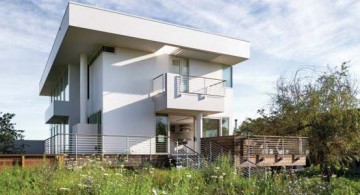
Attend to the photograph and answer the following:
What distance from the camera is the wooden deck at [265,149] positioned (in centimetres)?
1592

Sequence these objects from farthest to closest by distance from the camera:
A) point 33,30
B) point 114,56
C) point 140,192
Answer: point 114,56 → point 33,30 → point 140,192

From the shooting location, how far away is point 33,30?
615 inches

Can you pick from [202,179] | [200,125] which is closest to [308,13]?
[202,179]

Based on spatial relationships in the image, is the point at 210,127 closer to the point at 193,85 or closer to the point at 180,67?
the point at 193,85

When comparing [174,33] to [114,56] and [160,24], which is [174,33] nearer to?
[160,24]

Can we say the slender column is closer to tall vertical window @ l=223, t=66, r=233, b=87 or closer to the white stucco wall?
the white stucco wall

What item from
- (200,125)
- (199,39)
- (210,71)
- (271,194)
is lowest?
(271,194)

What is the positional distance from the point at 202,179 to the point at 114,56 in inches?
439

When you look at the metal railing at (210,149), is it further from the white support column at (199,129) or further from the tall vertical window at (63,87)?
the tall vertical window at (63,87)

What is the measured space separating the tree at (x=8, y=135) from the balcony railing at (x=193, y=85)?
11395 mm

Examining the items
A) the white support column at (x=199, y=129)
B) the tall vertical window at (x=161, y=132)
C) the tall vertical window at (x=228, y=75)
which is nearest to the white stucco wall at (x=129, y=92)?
the tall vertical window at (x=161, y=132)

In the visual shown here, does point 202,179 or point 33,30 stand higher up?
point 33,30

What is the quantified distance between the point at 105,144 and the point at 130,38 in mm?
5059

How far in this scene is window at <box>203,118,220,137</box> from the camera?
21234 mm
